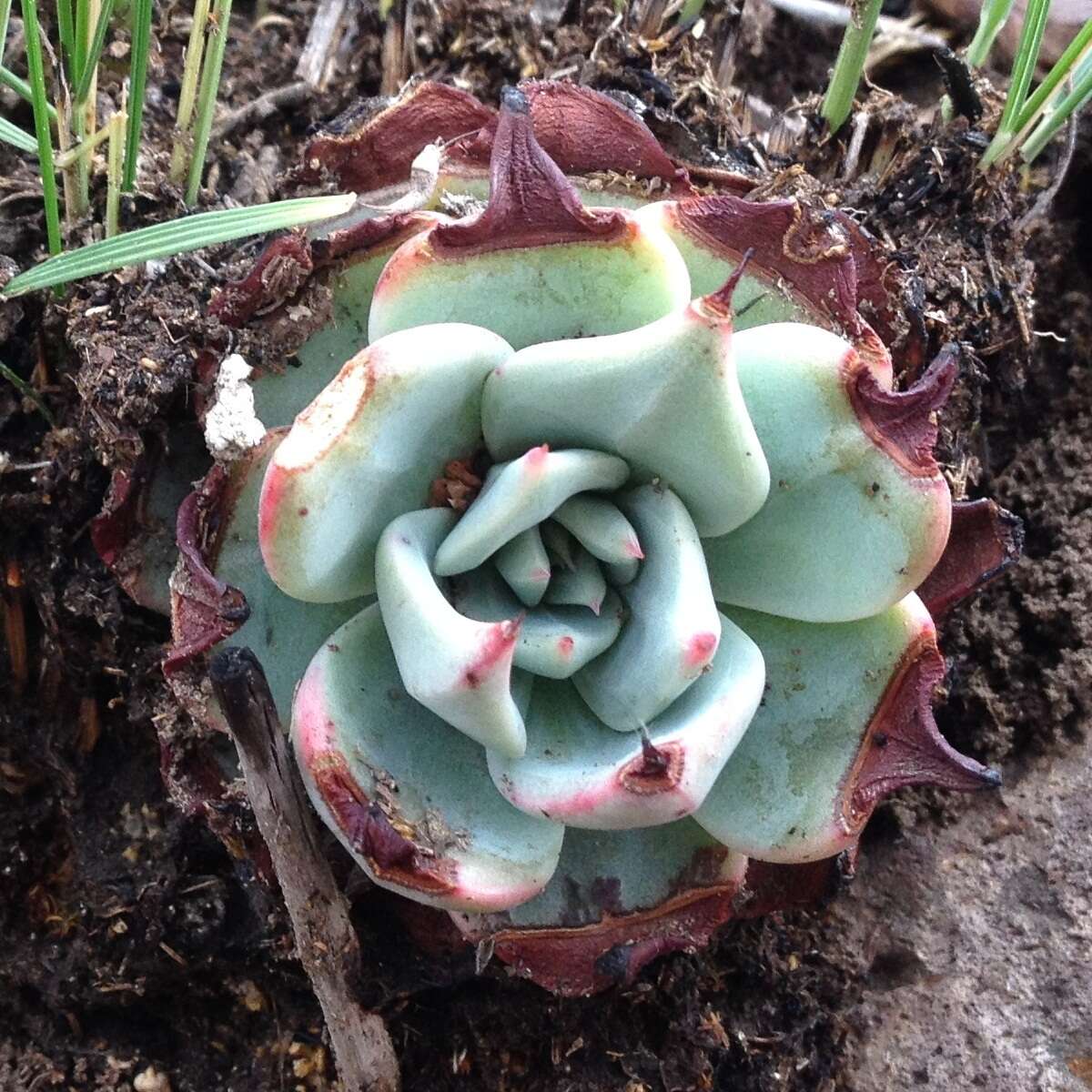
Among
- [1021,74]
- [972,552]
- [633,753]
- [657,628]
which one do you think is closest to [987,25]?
[1021,74]

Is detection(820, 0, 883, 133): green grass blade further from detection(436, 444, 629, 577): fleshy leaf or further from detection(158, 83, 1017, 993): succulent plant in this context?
detection(436, 444, 629, 577): fleshy leaf

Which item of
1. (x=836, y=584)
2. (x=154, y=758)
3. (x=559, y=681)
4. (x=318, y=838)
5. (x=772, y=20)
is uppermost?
(x=772, y=20)

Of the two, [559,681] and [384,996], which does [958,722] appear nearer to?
[559,681]

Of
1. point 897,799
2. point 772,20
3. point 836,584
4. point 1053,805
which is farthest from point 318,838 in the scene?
point 772,20

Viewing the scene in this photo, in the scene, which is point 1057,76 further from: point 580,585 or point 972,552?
point 580,585

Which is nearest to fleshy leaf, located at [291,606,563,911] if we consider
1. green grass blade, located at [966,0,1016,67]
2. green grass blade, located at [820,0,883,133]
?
green grass blade, located at [820,0,883,133]

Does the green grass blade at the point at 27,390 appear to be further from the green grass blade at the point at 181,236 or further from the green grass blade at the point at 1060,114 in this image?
the green grass blade at the point at 1060,114
